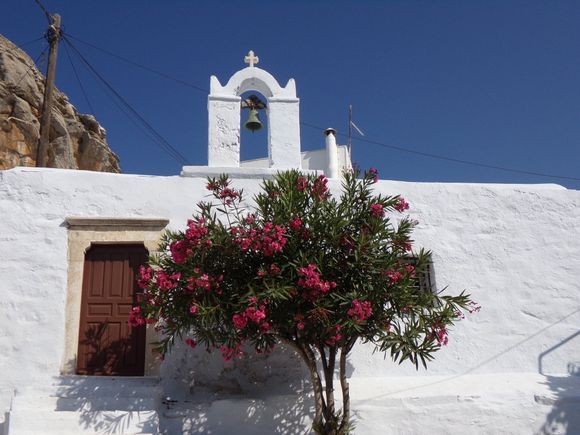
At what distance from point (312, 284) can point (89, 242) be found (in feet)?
9.67

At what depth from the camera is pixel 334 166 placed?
12859 mm

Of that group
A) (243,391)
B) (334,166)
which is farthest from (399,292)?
(334,166)

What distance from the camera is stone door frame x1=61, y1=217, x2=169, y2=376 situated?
602 centimetres

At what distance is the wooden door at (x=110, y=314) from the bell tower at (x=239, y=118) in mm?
1515

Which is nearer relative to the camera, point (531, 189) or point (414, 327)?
point (414, 327)

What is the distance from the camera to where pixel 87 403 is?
5.46m

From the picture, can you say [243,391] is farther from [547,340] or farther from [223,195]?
[547,340]

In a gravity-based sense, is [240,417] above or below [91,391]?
below

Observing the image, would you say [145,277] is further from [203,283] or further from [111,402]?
[111,402]

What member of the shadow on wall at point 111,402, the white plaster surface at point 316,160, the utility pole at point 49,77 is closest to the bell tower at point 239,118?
the shadow on wall at point 111,402

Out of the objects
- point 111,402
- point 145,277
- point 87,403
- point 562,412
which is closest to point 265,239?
point 145,277

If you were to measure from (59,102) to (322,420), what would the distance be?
13.8 meters

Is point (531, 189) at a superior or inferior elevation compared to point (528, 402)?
superior

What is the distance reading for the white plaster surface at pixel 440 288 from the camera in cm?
580
